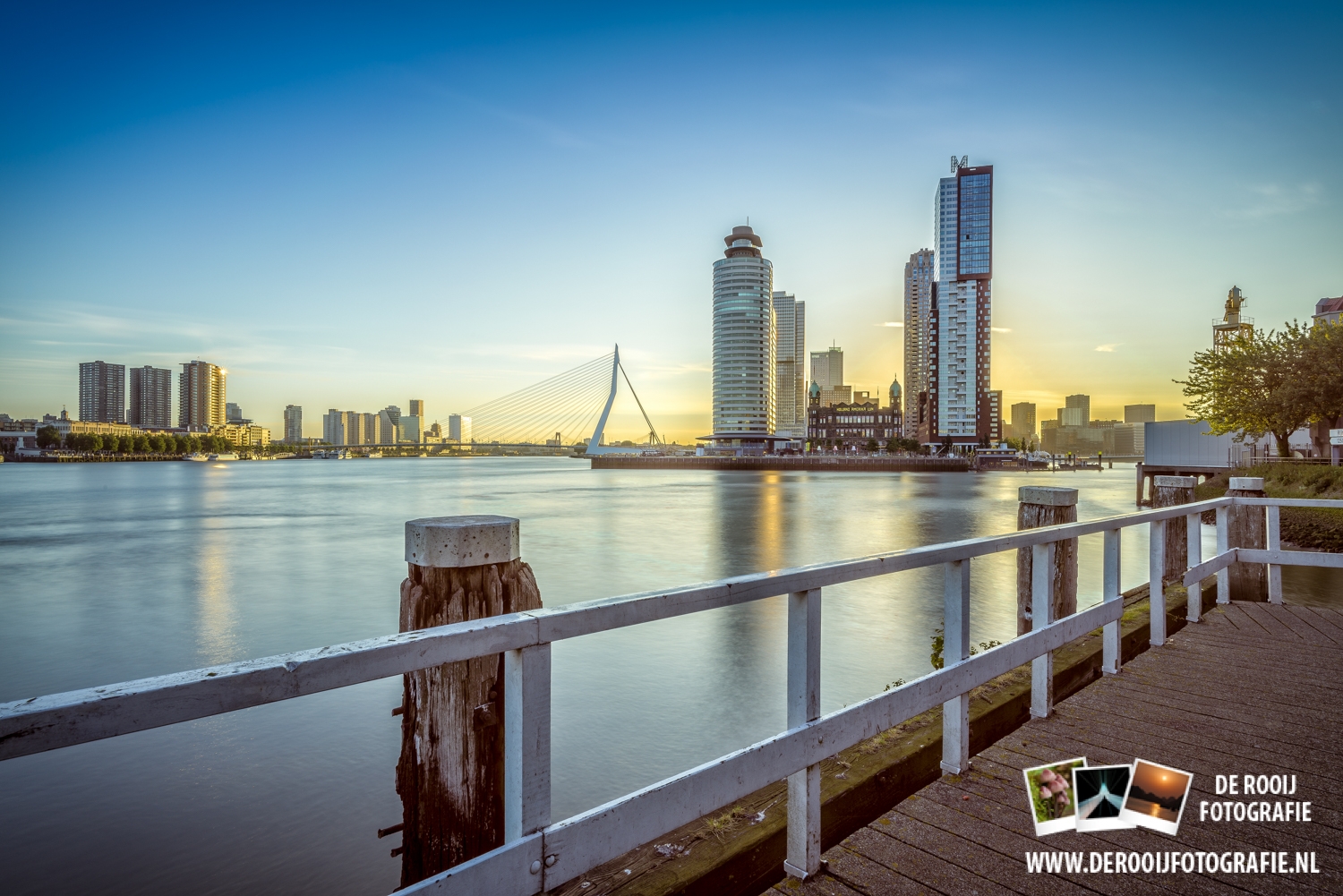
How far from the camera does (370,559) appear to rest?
84.8ft

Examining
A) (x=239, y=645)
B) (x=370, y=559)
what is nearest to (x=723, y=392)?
(x=370, y=559)

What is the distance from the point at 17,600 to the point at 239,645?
9.37 m

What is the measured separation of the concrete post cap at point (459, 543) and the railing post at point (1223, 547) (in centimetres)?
775

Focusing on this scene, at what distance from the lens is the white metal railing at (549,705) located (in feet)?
4.29

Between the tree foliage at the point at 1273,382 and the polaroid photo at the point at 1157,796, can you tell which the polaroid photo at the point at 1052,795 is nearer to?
the polaroid photo at the point at 1157,796

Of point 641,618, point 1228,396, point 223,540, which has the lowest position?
point 223,540

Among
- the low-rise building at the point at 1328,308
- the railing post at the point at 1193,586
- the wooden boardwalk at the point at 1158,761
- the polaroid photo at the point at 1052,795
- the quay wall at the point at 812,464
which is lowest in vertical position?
Answer: the quay wall at the point at 812,464

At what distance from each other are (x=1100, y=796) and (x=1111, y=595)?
6.61ft

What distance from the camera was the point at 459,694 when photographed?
9.10ft

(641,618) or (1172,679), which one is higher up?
(641,618)

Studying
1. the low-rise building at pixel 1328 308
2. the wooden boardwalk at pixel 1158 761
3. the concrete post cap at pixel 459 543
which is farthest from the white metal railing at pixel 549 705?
the low-rise building at pixel 1328 308

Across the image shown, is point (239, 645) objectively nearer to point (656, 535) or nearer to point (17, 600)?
point (17, 600)

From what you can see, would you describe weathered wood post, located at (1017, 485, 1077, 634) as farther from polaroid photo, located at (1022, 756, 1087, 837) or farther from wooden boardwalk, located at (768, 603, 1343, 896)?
polaroid photo, located at (1022, 756, 1087, 837)

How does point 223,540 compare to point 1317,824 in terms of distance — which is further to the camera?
point 223,540
